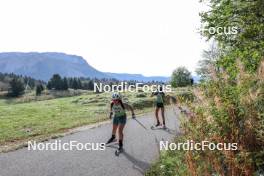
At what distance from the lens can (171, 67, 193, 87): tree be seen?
11993cm

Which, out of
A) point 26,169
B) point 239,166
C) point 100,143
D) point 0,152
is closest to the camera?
point 239,166

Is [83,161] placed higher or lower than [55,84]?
lower

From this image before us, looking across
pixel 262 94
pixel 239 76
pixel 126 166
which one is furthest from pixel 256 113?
pixel 126 166

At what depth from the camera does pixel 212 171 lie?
7.12m

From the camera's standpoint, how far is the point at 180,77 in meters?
129

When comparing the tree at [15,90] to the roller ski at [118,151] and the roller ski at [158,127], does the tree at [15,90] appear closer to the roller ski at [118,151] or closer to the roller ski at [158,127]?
the roller ski at [158,127]

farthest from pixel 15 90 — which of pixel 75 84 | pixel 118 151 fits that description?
pixel 118 151

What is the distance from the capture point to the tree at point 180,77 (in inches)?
4721

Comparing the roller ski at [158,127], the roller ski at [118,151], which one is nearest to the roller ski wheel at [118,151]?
the roller ski at [118,151]

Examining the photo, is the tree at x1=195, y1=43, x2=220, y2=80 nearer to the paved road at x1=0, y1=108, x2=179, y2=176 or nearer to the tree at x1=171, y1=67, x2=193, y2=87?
the paved road at x1=0, y1=108, x2=179, y2=176

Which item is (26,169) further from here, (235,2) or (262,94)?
(235,2)

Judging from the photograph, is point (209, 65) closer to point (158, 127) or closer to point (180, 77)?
point (158, 127)

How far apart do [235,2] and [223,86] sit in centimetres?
1590

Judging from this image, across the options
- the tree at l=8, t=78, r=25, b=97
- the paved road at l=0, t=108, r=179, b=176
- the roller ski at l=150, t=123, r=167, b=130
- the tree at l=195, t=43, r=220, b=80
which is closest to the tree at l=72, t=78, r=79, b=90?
the tree at l=8, t=78, r=25, b=97
